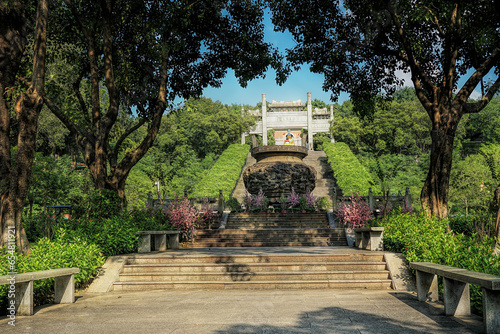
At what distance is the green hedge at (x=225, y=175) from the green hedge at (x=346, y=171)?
8.51 metres

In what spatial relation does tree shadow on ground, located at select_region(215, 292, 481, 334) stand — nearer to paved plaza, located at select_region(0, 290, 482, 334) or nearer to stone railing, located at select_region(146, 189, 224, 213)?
paved plaza, located at select_region(0, 290, 482, 334)

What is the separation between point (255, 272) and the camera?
7965 mm

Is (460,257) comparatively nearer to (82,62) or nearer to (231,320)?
(231,320)

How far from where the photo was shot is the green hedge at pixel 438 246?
213 inches

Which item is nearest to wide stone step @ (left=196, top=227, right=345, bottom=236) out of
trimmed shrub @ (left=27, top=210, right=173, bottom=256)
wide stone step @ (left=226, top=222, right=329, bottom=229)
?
wide stone step @ (left=226, top=222, right=329, bottom=229)

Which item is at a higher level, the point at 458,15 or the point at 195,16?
the point at 195,16

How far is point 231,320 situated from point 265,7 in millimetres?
11953

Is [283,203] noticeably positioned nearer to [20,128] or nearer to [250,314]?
[20,128]

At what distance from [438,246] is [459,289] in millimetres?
2216

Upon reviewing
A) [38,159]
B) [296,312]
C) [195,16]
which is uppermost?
[195,16]

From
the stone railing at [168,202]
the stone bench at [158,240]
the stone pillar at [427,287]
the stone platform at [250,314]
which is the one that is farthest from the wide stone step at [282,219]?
the stone pillar at [427,287]

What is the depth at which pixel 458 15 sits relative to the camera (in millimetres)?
10477

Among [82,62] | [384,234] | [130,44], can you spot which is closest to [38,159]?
[82,62]

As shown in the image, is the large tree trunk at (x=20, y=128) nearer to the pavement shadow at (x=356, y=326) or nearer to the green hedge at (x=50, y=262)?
the green hedge at (x=50, y=262)
